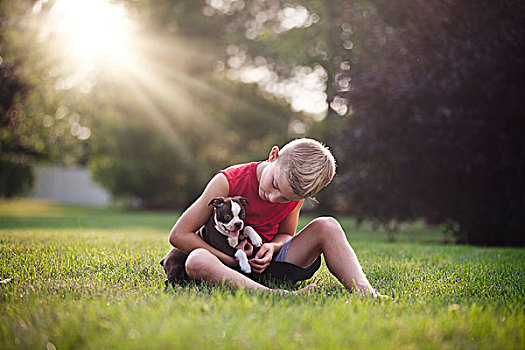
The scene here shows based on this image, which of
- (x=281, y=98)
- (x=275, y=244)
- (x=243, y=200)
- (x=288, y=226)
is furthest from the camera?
(x=281, y=98)

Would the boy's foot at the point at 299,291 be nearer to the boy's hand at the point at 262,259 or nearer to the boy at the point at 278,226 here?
the boy at the point at 278,226

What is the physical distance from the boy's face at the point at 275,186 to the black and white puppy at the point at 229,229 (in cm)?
20

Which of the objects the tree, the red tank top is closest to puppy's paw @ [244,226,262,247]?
the red tank top

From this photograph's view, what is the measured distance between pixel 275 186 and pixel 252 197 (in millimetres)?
411

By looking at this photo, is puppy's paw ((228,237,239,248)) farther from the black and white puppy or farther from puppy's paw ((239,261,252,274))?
puppy's paw ((239,261,252,274))

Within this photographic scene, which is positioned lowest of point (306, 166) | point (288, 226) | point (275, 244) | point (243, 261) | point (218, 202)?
point (243, 261)

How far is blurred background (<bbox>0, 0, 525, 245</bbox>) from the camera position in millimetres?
7238

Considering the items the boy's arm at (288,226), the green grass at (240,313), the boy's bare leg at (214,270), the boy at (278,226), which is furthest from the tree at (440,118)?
the boy's bare leg at (214,270)

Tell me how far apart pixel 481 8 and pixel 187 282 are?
628 cm

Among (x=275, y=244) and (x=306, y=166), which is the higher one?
(x=306, y=166)

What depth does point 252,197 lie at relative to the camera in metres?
3.26

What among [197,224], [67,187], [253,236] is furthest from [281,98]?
[197,224]

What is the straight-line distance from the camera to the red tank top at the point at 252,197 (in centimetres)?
324

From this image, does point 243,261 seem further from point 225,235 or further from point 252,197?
point 252,197
